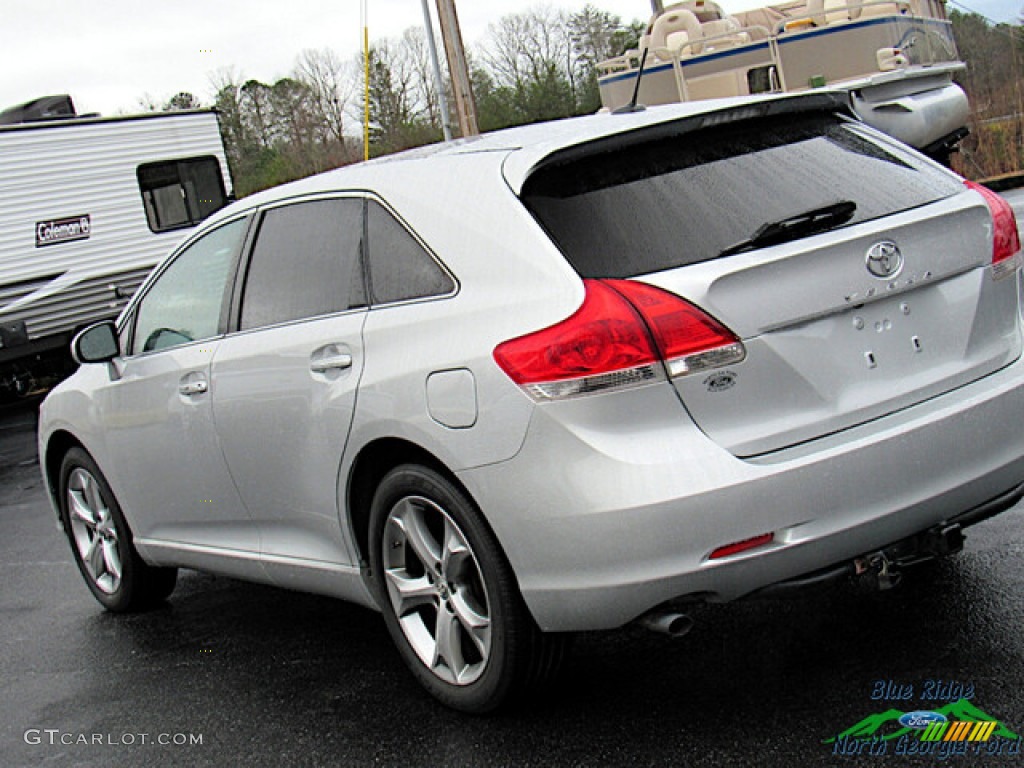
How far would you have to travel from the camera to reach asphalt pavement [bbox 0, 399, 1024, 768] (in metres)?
3.56

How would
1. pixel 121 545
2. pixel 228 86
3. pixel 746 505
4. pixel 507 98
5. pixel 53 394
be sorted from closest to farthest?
pixel 746 505 → pixel 121 545 → pixel 53 394 → pixel 507 98 → pixel 228 86

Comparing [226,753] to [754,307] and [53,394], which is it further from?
[53,394]

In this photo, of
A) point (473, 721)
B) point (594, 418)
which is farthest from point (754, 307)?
point (473, 721)

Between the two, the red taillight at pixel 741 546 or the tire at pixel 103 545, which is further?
the tire at pixel 103 545

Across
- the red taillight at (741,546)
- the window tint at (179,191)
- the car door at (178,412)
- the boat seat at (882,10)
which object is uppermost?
the boat seat at (882,10)

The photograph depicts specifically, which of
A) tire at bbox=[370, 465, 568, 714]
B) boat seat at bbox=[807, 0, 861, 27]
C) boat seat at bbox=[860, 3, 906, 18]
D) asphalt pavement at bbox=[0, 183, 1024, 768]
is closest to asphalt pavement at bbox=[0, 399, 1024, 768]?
asphalt pavement at bbox=[0, 183, 1024, 768]

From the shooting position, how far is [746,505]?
323 cm

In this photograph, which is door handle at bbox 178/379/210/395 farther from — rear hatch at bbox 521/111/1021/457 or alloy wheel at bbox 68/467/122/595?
rear hatch at bbox 521/111/1021/457

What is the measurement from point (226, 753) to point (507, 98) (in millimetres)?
54831

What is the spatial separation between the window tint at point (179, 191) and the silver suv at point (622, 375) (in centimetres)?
1310

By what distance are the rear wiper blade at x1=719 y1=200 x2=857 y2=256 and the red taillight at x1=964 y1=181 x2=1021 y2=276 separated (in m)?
0.51

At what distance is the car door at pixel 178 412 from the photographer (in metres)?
4.74

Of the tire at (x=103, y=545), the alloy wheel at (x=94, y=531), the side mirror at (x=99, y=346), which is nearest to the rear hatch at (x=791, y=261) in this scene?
the side mirror at (x=99, y=346)

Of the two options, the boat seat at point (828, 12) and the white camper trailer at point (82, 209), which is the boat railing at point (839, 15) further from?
the white camper trailer at point (82, 209)
